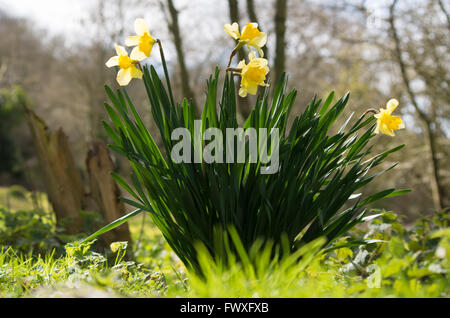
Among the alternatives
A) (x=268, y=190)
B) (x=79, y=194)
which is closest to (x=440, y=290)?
(x=268, y=190)

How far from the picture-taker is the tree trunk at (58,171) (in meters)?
3.67

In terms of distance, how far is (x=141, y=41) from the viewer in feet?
5.48

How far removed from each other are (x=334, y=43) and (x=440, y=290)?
859 cm

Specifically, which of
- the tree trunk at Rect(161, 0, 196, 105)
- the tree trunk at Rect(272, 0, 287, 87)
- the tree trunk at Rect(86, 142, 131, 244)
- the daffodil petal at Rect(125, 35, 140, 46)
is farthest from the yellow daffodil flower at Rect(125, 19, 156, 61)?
the tree trunk at Rect(161, 0, 196, 105)

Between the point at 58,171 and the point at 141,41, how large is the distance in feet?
7.97

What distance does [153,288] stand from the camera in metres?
1.74

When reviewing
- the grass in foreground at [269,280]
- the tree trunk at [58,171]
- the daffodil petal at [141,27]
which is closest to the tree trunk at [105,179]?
the tree trunk at [58,171]

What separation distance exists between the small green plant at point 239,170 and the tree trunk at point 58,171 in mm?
2226

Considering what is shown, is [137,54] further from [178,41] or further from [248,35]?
[178,41]

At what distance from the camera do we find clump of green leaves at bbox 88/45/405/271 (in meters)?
1.58

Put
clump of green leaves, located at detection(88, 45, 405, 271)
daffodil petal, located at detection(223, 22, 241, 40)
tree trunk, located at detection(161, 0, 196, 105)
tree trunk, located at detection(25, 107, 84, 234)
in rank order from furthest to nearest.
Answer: tree trunk, located at detection(161, 0, 196, 105) → tree trunk, located at detection(25, 107, 84, 234) → daffodil petal, located at detection(223, 22, 241, 40) → clump of green leaves, located at detection(88, 45, 405, 271)

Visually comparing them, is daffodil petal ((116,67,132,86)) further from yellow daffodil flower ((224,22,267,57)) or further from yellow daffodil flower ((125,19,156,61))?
yellow daffodil flower ((224,22,267,57))

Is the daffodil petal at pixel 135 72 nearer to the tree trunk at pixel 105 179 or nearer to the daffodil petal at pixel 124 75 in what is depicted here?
the daffodil petal at pixel 124 75

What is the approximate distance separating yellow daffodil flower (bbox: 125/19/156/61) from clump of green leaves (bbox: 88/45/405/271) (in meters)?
0.10
